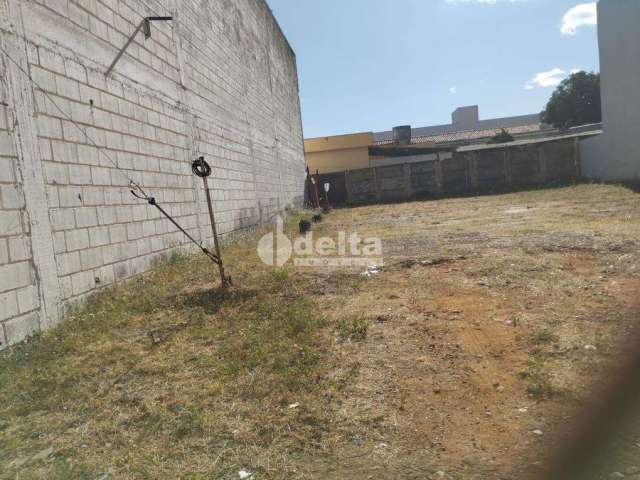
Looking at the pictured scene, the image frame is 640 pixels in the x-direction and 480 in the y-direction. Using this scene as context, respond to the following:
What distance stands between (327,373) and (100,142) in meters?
3.52

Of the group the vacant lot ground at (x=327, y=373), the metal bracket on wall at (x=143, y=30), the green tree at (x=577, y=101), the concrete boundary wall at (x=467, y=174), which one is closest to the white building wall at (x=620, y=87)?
the concrete boundary wall at (x=467, y=174)

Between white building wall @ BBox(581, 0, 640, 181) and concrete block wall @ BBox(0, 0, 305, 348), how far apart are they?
452 inches

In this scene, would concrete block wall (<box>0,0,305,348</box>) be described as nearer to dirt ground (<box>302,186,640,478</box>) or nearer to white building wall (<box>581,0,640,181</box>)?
dirt ground (<box>302,186,640,478</box>)

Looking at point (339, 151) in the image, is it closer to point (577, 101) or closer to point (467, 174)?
point (467, 174)

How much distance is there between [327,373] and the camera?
8.37ft

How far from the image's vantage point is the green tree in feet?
95.3

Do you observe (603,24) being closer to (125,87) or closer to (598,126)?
(598,126)

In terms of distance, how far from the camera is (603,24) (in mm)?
12984

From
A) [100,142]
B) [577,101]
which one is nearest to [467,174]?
[100,142]

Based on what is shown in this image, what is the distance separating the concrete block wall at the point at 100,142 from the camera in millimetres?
3193

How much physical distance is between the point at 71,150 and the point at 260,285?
228cm

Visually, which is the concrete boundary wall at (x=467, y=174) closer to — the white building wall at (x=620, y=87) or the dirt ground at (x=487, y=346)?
the white building wall at (x=620, y=87)

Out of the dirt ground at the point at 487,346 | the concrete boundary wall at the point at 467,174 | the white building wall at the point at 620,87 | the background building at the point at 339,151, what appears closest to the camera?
the dirt ground at the point at 487,346

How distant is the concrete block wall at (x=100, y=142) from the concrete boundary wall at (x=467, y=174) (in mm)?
10241
